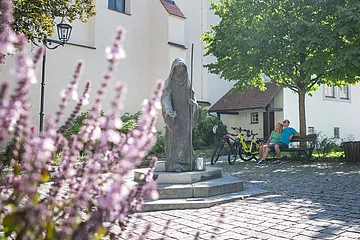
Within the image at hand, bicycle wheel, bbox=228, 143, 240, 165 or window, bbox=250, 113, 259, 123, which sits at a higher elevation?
window, bbox=250, 113, 259, 123

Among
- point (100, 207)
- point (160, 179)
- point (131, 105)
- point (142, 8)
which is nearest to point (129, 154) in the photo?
point (100, 207)

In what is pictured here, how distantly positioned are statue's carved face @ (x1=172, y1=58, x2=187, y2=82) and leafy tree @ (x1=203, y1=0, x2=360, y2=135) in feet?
19.9

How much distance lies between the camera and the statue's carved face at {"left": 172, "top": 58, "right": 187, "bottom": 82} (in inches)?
299

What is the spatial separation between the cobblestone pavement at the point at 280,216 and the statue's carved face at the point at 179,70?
2.84 metres

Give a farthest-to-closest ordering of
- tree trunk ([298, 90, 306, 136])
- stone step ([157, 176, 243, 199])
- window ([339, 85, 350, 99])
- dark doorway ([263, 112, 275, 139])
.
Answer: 1. window ([339, 85, 350, 99])
2. dark doorway ([263, 112, 275, 139])
3. tree trunk ([298, 90, 306, 136])
4. stone step ([157, 176, 243, 199])

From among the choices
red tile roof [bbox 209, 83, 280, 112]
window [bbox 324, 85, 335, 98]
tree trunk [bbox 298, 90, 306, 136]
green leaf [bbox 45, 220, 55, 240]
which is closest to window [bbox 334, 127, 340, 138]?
window [bbox 324, 85, 335, 98]

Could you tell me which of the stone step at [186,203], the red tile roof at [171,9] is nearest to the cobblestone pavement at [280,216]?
the stone step at [186,203]

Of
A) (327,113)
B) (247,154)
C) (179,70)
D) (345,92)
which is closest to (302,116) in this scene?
(247,154)

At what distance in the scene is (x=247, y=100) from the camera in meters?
23.3

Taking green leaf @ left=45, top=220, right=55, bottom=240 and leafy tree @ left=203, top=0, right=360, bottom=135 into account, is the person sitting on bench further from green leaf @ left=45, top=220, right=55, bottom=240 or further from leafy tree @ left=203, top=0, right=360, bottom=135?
green leaf @ left=45, top=220, right=55, bottom=240

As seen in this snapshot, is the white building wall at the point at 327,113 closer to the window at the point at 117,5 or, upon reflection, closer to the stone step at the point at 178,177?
the window at the point at 117,5

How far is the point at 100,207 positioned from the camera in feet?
3.73

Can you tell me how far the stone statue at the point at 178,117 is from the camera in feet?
24.8

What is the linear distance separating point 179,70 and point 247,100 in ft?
53.2
